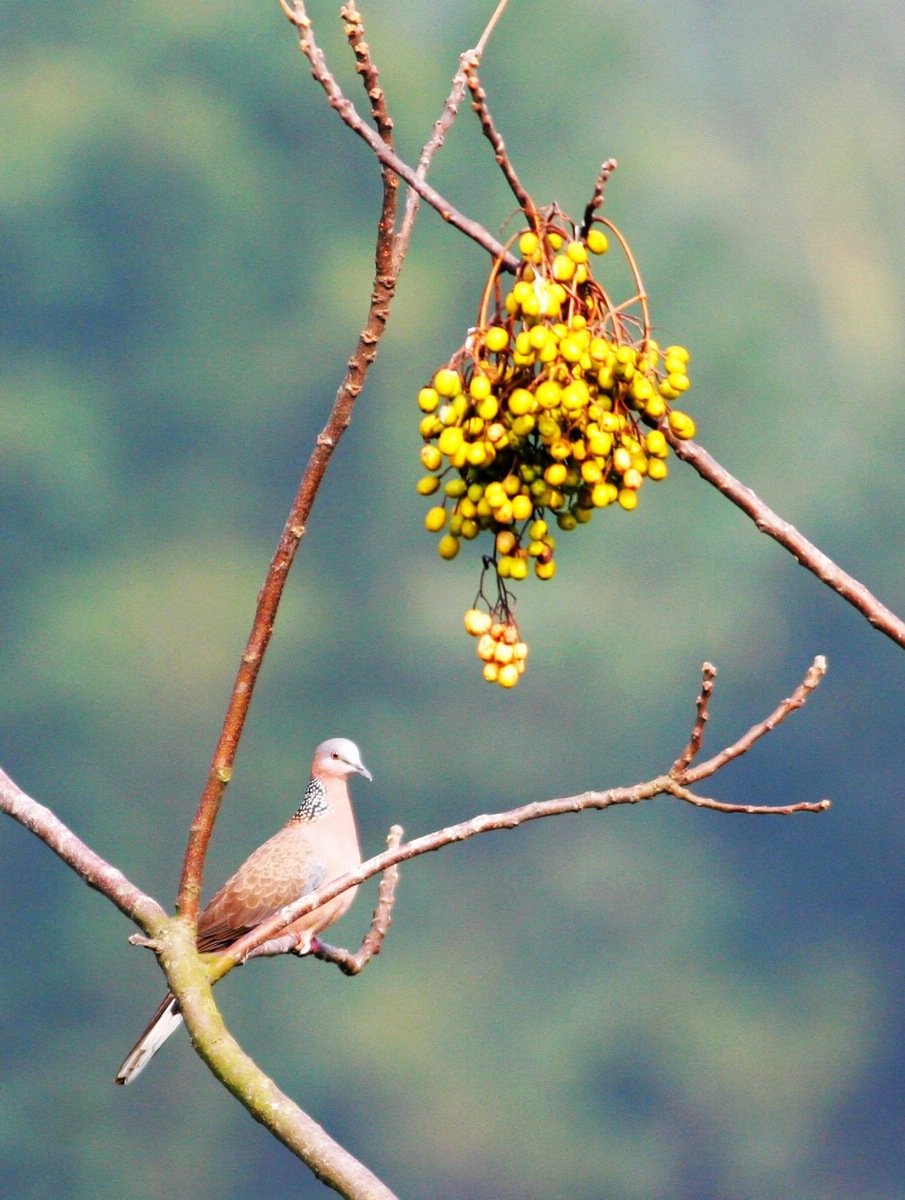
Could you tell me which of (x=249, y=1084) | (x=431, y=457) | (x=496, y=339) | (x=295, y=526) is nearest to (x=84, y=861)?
(x=249, y=1084)

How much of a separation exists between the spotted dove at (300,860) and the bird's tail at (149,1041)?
0.90 feet

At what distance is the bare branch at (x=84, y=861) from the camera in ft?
5.24

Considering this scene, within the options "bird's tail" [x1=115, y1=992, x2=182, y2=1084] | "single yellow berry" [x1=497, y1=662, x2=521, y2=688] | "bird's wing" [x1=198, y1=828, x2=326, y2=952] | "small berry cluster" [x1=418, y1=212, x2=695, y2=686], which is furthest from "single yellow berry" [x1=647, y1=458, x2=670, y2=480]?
"bird's wing" [x1=198, y1=828, x2=326, y2=952]

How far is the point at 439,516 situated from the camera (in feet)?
4.34

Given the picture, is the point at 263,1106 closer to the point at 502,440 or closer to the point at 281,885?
the point at 502,440

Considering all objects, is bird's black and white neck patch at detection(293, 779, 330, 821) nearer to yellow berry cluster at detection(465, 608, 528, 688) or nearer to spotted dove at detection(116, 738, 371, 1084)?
spotted dove at detection(116, 738, 371, 1084)

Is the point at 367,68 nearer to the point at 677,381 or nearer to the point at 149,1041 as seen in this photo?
the point at 677,381

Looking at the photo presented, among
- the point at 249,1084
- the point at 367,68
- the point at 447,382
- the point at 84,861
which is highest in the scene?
the point at 367,68

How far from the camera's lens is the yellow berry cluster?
141cm

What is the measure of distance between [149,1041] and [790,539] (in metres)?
1.49

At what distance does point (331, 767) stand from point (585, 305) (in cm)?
164

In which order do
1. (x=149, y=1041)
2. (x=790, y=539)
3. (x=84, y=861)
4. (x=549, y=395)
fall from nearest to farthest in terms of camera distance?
1. (x=549, y=395)
2. (x=790, y=539)
3. (x=84, y=861)
4. (x=149, y=1041)

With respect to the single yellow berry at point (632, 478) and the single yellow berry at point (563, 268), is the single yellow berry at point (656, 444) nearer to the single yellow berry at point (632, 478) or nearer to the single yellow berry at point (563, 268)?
the single yellow berry at point (632, 478)

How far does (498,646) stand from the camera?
143 cm
